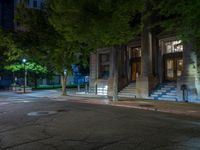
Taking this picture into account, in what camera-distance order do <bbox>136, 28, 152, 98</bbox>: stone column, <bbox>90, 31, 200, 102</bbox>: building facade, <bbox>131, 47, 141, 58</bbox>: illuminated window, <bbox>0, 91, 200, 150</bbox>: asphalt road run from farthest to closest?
<bbox>131, 47, 141, 58</bbox>: illuminated window, <bbox>136, 28, 152, 98</bbox>: stone column, <bbox>90, 31, 200, 102</bbox>: building facade, <bbox>0, 91, 200, 150</bbox>: asphalt road

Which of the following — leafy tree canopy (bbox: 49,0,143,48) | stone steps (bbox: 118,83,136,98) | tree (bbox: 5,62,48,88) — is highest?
leafy tree canopy (bbox: 49,0,143,48)

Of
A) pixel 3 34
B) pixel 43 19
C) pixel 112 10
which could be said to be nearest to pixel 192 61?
pixel 112 10

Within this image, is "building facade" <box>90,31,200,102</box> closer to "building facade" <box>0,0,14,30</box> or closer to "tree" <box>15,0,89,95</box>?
"tree" <box>15,0,89,95</box>

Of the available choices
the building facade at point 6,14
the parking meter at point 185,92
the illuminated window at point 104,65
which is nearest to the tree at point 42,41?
the illuminated window at point 104,65

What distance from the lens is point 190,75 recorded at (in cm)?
2447

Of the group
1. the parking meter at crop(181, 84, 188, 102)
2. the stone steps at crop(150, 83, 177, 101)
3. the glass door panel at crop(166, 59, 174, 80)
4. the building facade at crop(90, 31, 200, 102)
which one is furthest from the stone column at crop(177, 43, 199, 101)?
the glass door panel at crop(166, 59, 174, 80)

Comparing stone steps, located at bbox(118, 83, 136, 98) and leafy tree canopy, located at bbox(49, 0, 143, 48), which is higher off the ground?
leafy tree canopy, located at bbox(49, 0, 143, 48)

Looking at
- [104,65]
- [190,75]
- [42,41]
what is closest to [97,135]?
[190,75]

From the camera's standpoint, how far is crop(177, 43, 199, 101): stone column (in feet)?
78.5

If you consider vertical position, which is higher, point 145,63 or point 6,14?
point 6,14

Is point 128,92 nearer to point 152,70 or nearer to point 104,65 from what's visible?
point 152,70

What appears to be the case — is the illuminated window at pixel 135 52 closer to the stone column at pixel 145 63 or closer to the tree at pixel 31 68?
the stone column at pixel 145 63

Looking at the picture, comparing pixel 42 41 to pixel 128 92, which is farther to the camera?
pixel 42 41

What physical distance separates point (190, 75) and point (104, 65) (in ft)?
47.9
